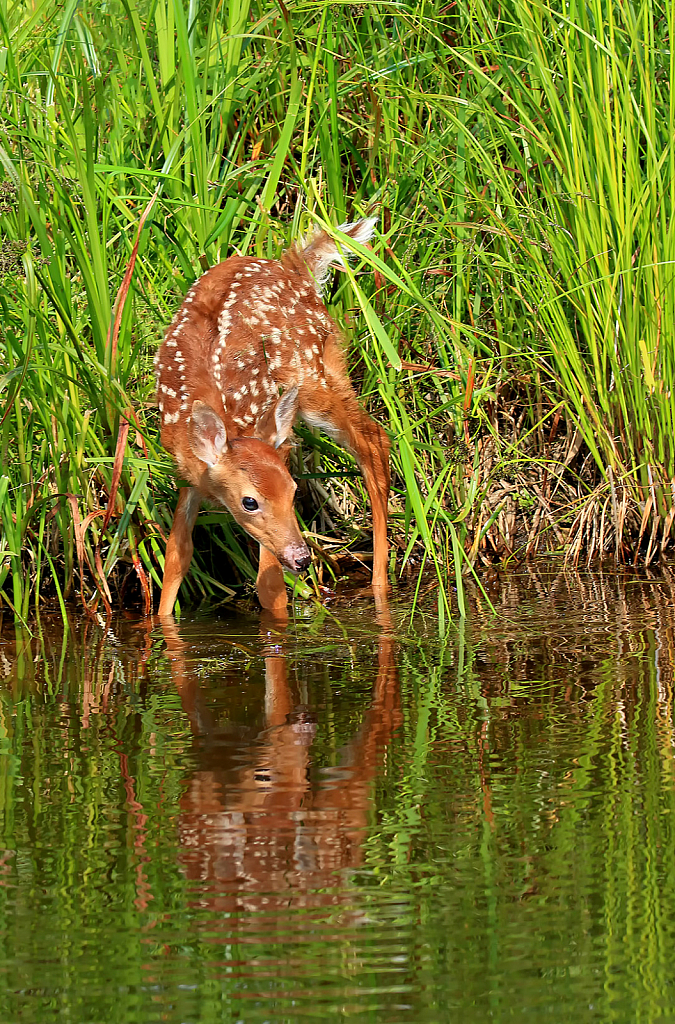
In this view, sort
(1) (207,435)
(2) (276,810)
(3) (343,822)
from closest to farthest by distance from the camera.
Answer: (3) (343,822) → (2) (276,810) → (1) (207,435)

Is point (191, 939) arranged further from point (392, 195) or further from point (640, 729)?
point (392, 195)

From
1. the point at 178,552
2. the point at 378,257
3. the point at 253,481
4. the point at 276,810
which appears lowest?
the point at 276,810

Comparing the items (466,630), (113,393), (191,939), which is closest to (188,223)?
(113,393)

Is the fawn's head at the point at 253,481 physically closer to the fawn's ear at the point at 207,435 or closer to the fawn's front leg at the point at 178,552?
the fawn's ear at the point at 207,435

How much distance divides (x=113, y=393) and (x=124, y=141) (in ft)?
3.90

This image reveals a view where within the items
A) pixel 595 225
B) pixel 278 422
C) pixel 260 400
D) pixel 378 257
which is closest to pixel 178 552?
pixel 278 422

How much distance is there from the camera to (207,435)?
5.34 m

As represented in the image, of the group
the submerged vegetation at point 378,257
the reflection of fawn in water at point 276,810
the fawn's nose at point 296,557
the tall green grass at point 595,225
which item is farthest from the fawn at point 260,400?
the reflection of fawn in water at point 276,810

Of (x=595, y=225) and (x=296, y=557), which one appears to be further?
(x=595, y=225)

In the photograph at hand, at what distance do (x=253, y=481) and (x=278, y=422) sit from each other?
1.01 ft

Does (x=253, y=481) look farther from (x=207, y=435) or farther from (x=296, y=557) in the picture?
(x=296, y=557)

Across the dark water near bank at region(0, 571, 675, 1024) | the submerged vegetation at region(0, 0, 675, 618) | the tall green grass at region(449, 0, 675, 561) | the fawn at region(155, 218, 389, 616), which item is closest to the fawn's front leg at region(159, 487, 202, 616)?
the fawn at region(155, 218, 389, 616)

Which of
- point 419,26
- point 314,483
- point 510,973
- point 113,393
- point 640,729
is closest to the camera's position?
point 510,973

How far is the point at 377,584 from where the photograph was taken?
5797 millimetres
